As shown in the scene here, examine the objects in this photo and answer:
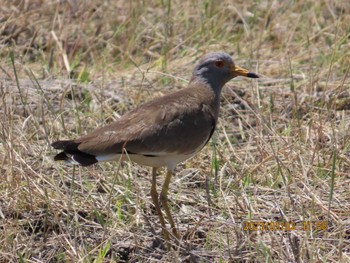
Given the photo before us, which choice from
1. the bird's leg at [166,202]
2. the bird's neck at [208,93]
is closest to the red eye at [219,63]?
the bird's neck at [208,93]

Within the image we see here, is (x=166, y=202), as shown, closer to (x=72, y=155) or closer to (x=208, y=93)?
(x=72, y=155)

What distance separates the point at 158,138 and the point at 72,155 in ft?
1.64

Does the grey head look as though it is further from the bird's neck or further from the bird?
the bird

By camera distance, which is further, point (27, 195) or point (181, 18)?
point (181, 18)

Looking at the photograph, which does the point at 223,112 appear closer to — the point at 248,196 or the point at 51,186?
the point at 248,196

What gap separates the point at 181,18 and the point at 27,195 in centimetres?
318

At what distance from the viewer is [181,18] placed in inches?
298

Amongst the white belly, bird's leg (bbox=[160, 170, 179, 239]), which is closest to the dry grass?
bird's leg (bbox=[160, 170, 179, 239])

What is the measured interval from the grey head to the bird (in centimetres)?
17

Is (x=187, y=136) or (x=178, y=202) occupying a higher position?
(x=187, y=136)

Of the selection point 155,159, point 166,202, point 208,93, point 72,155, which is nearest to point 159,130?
point 155,159

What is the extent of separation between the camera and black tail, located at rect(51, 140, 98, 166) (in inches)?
176

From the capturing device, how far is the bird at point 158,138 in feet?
14.9

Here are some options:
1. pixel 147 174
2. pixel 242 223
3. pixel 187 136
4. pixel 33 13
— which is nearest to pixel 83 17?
pixel 33 13
